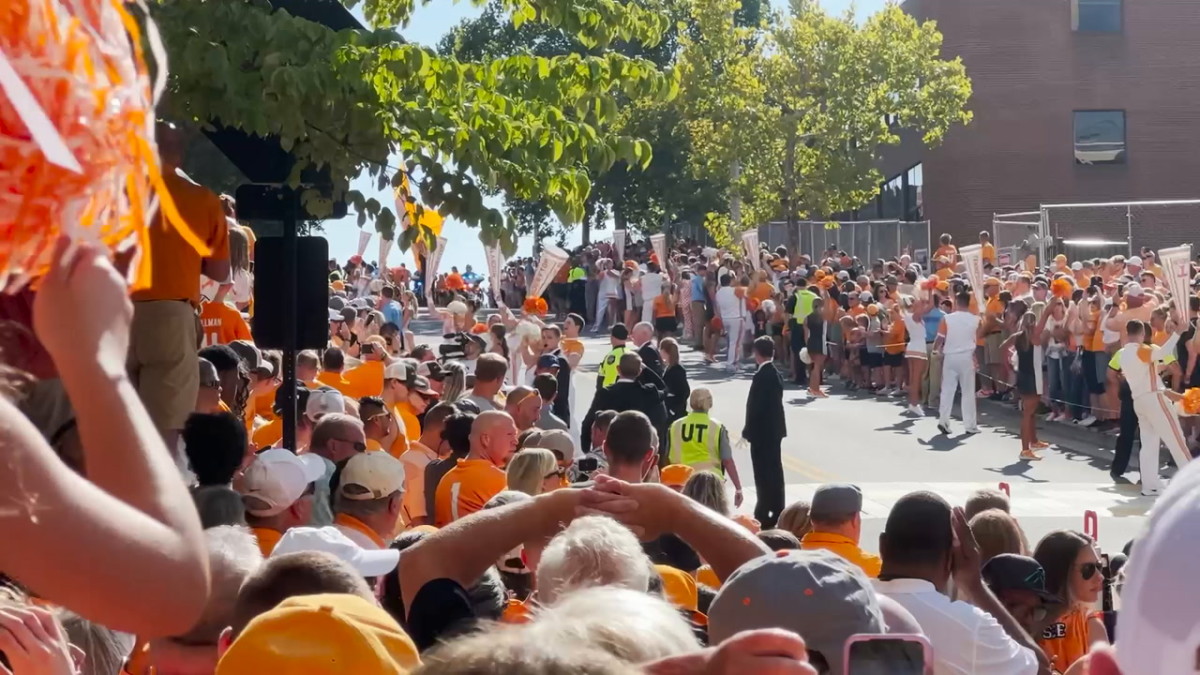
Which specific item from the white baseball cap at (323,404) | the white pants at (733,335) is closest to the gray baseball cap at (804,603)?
the white baseball cap at (323,404)

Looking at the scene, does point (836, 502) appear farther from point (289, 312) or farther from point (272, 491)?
point (289, 312)

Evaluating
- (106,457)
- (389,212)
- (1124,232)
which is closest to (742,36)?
(1124,232)

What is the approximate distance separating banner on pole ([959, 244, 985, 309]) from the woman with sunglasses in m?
17.0

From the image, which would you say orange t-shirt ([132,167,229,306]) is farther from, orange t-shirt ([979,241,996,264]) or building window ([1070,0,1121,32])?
building window ([1070,0,1121,32])

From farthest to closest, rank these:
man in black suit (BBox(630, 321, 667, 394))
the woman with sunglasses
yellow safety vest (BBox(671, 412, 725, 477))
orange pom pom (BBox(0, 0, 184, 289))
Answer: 1. man in black suit (BBox(630, 321, 667, 394))
2. yellow safety vest (BBox(671, 412, 725, 477))
3. the woman with sunglasses
4. orange pom pom (BBox(0, 0, 184, 289))

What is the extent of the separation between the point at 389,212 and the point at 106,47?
6599 mm

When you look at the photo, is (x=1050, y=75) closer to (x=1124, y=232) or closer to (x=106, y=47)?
(x=1124, y=232)

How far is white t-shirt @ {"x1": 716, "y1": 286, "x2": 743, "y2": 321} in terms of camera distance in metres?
31.2

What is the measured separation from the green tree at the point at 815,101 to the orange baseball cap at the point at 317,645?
42.6 meters

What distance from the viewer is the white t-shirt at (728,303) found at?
3119 cm

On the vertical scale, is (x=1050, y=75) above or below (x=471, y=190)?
above

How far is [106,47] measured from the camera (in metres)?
1.34

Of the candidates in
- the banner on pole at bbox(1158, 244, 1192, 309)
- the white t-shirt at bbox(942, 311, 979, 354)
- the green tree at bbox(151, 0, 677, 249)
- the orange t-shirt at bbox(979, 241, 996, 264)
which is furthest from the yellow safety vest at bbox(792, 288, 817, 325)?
the green tree at bbox(151, 0, 677, 249)

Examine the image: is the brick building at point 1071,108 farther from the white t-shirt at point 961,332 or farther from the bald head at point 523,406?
the bald head at point 523,406
